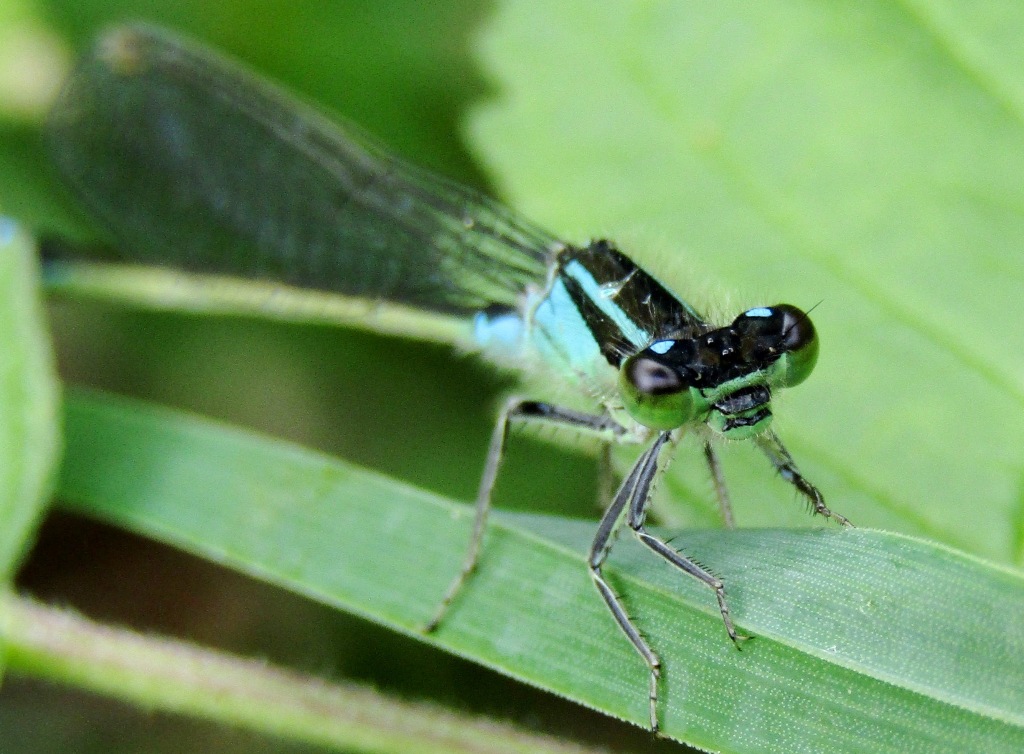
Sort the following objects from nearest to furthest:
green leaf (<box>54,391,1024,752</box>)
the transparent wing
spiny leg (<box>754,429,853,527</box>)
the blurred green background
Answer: green leaf (<box>54,391,1024,752</box>) → spiny leg (<box>754,429,853,527</box>) → the blurred green background → the transparent wing

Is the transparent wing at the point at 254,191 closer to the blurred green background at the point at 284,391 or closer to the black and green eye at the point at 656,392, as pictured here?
the blurred green background at the point at 284,391

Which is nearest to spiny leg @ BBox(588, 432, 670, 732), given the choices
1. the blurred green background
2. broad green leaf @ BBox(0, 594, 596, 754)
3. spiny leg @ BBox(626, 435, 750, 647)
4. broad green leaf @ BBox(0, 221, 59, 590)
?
spiny leg @ BBox(626, 435, 750, 647)

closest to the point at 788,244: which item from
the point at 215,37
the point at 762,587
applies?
the point at 762,587

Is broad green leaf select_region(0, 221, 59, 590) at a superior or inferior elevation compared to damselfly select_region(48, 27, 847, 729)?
inferior

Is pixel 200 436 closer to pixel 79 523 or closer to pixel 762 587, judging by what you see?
pixel 79 523

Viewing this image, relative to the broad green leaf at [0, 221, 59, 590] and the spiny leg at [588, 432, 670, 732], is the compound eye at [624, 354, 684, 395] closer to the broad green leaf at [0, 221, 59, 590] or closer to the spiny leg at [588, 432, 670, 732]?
the spiny leg at [588, 432, 670, 732]

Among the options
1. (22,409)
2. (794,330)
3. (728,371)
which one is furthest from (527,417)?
(22,409)
